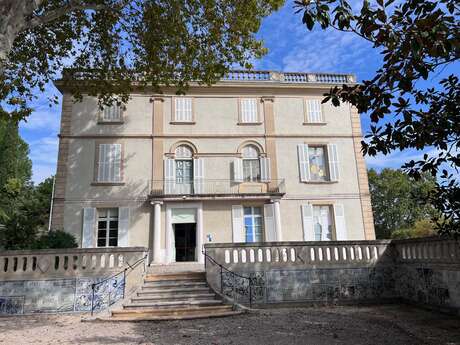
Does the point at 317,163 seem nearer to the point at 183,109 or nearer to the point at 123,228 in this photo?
the point at 183,109

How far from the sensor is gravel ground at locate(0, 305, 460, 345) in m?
5.53

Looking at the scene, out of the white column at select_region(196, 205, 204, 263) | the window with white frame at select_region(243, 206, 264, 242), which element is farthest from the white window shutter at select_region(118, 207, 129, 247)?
the window with white frame at select_region(243, 206, 264, 242)

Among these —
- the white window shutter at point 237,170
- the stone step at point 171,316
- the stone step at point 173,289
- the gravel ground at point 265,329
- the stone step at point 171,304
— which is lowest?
the gravel ground at point 265,329

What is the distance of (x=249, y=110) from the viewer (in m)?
17.1

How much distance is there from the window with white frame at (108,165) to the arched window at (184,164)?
2553 millimetres

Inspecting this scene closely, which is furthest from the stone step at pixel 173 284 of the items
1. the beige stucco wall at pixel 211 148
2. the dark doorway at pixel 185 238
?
the dark doorway at pixel 185 238

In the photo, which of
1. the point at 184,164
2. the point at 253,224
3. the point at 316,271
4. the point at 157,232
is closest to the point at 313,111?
the point at 253,224

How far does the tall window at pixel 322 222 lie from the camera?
52.9ft

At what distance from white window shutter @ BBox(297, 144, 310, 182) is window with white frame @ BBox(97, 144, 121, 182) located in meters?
8.11

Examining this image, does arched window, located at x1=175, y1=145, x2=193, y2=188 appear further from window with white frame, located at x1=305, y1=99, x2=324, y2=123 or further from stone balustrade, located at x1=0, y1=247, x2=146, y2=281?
stone balustrade, located at x1=0, y1=247, x2=146, y2=281

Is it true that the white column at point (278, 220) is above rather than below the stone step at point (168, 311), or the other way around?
above

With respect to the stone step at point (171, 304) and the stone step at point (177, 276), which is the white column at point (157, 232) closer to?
the stone step at point (177, 276)

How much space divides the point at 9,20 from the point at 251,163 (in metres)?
11.4

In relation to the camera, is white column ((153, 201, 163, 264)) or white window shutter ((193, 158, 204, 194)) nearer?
white column ((153, 201, 163, 264))
